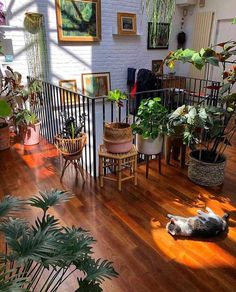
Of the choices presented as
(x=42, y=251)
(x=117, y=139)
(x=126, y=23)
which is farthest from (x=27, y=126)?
(x=42, y=251)

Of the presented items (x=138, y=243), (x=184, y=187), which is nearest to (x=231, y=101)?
(x=184, y=187)

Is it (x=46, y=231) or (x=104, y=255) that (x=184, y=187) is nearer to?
(x=104, y=255)

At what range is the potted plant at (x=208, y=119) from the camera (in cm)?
235

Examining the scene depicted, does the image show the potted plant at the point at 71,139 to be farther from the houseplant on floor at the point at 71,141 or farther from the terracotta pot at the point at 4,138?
the terracotta pot at the point at 4,138

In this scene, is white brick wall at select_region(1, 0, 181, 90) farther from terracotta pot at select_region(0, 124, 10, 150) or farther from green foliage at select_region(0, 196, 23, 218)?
green foliage at select_region(0, 196, 23, 218)

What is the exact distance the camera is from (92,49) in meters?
4.89

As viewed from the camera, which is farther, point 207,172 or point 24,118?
point 24,118

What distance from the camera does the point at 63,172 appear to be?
281 centimetres

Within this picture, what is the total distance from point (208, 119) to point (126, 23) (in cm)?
353

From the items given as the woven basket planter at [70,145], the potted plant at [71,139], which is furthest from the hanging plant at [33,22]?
the woven basket planter at [70,145]

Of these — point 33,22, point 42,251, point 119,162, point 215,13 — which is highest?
point 215,13

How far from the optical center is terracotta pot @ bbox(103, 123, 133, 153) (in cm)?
249

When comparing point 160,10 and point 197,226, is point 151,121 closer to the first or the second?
point 197,226

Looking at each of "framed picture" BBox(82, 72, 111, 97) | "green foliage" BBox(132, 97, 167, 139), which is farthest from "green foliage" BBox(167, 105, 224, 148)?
"framed picture" BBox(82, 72, 111, 97)
